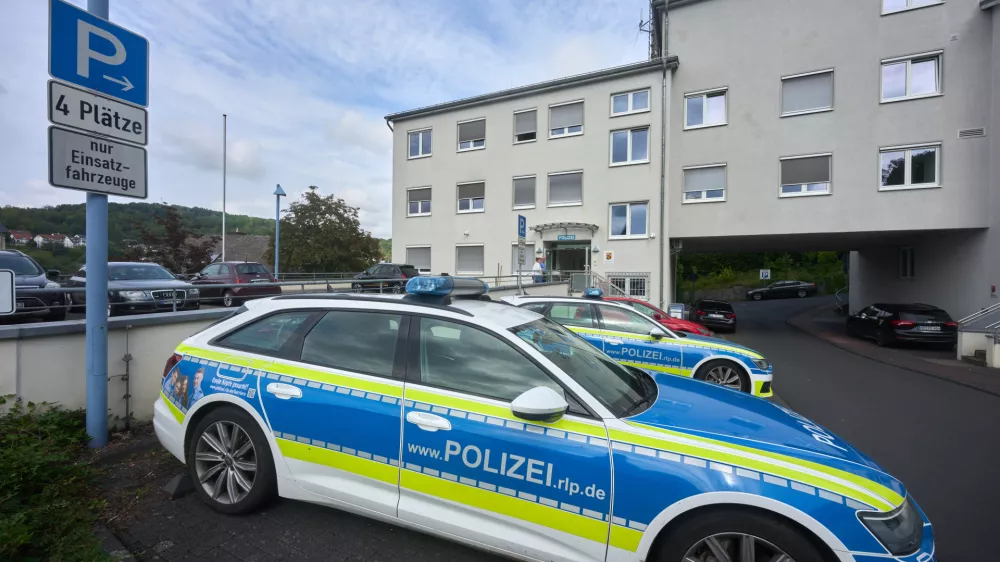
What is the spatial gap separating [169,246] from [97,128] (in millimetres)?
28582

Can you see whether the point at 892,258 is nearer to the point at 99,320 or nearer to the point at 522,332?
the point at 522,332

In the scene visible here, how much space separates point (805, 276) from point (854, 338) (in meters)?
30.7

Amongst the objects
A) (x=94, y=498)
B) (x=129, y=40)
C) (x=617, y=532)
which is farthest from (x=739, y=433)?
(x=129, y=40)

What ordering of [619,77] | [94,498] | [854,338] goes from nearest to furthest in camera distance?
[94,498], [854,338], [619,77]

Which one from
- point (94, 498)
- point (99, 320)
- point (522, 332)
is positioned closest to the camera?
point (522, 332)

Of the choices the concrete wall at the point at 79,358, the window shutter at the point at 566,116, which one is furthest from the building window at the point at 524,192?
the concrete wall at the point at 79,358

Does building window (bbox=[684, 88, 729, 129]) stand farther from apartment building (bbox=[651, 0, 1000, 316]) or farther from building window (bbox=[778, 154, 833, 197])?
building window (bbox=[778, 154, 833, 197])

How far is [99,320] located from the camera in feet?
12.5

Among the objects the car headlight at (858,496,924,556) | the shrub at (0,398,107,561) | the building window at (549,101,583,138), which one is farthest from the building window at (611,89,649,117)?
the shrub at (0,398,107,561)

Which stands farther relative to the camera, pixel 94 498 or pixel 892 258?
pixel 892 258

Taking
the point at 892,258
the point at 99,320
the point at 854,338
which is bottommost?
the point at 854,338

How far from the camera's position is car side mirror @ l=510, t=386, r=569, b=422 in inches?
83.7

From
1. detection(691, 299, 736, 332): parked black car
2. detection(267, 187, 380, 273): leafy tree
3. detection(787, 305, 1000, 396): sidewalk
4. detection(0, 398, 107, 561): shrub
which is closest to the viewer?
detection(0, 398, 107, 561): shrub

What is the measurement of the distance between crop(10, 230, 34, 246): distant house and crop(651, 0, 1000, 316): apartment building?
2308 centimetres
